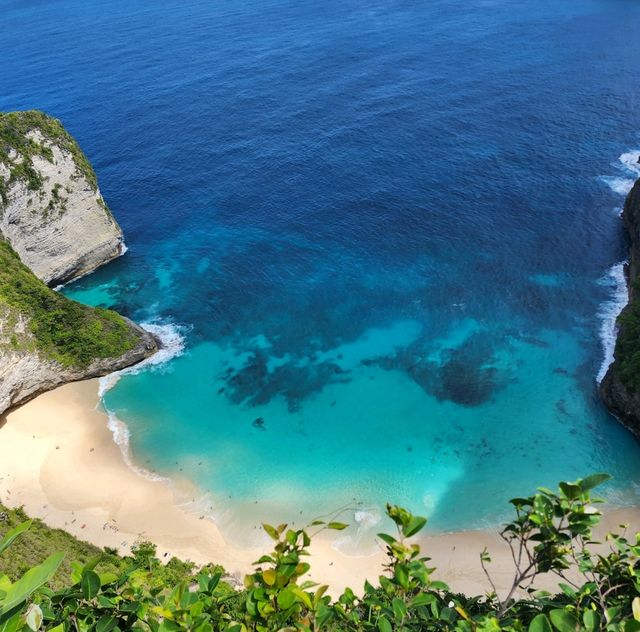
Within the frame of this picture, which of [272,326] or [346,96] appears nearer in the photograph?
[272,326]

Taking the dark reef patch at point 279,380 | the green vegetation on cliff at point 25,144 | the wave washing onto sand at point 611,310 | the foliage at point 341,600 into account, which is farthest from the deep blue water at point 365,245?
the foliage at point 341,600

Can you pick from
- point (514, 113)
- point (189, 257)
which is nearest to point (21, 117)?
point (189, 257)

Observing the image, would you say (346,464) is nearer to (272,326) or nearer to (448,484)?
(448,484)

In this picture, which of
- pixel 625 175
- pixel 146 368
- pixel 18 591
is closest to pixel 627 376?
pixel 146 368

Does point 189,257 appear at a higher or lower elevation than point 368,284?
higher

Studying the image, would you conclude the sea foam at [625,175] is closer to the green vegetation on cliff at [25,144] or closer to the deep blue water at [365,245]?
the deep blue water at [365,245]

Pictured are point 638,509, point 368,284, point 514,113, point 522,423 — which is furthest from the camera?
point 514,113
